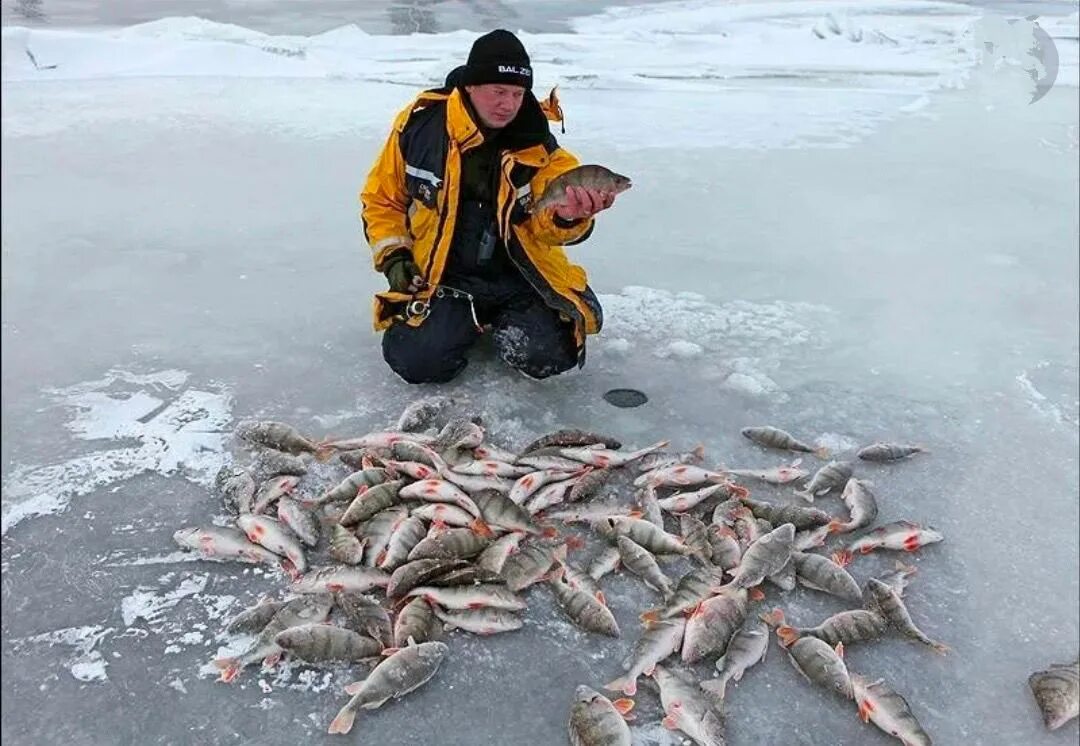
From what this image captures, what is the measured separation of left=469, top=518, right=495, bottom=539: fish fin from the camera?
10.1 feet

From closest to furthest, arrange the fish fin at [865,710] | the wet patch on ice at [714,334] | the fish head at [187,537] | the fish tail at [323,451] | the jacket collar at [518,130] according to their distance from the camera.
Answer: the fish fin at [865,710] < the fish head at [187,537] < the fish tail at [323,451] < the jacket collar at [518,130] < the wet patch on ice at [714,334]

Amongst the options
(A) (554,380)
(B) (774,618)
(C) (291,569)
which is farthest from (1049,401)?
(C) (291,569)

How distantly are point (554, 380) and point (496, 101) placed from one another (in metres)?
1.27

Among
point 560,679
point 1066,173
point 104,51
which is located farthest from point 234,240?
point 1066,173

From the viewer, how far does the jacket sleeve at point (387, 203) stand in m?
4.09

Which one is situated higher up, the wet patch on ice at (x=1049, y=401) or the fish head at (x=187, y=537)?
the wet patch on ice at (x=1049, y=401)

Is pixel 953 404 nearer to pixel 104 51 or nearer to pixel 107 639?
pixel 107 639

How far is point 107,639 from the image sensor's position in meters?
2.66

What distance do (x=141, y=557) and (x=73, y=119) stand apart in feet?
18.8

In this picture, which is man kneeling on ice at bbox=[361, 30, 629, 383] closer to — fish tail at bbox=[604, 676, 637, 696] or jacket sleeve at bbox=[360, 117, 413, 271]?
jacket sleeve at bbox=[360, 117, 413, 271]

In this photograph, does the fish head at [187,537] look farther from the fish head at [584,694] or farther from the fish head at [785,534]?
the fish head at [785,534]

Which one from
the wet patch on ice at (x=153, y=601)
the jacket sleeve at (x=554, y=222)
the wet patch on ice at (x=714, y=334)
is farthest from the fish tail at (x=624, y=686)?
the jacket sleeve at (x=554, y=222)

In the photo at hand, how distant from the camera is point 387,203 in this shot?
4.17 metres

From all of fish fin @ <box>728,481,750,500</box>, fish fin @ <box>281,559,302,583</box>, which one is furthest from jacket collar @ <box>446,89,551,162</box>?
fish fin @ <box>281,559,302,583</box>
